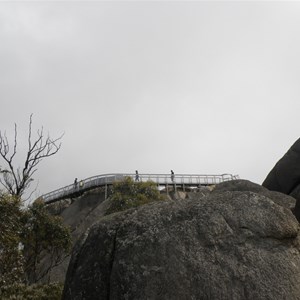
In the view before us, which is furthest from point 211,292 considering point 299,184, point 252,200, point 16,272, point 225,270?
point 299,184

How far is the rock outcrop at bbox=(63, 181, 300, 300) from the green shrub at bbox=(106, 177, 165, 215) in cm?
2586

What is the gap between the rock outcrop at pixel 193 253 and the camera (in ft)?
20.7

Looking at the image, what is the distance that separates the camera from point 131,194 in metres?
35.5

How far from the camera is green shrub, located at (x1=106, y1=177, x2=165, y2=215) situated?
33344 millimetres

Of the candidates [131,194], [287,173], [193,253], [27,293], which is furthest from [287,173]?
[193,253]

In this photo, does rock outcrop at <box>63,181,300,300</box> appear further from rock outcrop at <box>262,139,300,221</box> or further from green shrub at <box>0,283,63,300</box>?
rock outcrop at <box>262,139,300,221</box>

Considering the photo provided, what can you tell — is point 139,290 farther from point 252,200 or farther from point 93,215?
point 93,215

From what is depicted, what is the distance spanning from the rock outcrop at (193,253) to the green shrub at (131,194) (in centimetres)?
2586

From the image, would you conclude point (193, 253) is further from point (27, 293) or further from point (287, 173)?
point (287, 173)

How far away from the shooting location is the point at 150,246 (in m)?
6.72

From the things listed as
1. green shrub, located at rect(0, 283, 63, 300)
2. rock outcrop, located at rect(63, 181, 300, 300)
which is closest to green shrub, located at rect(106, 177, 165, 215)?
green shrub, located at rect(0, 283, 63, 300)

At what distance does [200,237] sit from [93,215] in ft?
130

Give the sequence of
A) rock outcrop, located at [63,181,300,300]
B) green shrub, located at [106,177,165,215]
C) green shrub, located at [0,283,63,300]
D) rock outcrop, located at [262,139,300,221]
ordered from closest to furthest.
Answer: rock outcrop, located at [63,181,300,300] → green shrub, located at [0,283,63,300] → rock outcrop, located at [262,139,300,221] → green shrub, located at [106,177,165,215]

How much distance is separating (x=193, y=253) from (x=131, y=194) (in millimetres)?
29186
